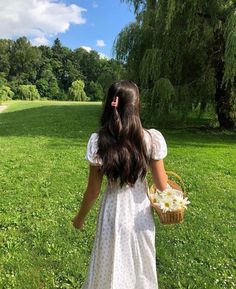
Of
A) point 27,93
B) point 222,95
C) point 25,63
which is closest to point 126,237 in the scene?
point 222,95

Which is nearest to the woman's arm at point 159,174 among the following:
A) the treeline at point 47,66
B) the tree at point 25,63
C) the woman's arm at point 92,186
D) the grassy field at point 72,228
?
the woman's arm at point 92,186

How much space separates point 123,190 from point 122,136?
0.41m

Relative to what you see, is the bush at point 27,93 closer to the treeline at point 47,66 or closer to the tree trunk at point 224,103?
the treeline at point 47,66

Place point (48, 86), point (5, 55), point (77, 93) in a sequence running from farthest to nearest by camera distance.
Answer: point (5, 55) → point (48, 86) → point (77, 93)

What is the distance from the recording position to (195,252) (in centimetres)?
491

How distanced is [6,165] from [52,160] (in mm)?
1082

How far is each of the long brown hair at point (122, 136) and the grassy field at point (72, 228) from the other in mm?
1895

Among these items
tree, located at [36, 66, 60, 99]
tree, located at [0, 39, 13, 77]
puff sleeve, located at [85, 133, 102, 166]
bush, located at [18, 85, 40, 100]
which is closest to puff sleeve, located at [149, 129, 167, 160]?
puff sleeve, located at [85, 133, 102, 166]

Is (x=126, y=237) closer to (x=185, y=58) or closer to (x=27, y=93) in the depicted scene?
(x=185, y=58)

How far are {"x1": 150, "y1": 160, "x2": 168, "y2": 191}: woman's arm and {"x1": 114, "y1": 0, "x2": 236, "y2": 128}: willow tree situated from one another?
36.4 feet

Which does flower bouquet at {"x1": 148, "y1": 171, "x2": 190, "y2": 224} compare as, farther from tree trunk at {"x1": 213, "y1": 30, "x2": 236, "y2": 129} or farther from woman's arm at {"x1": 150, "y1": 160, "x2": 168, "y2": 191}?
tree trunk at {"x1": 213, "y1": 30, "x2": 236, "y2": 129}

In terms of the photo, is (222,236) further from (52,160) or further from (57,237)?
(52,160)

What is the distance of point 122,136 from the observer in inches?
110

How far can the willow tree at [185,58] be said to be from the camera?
46.2ft
